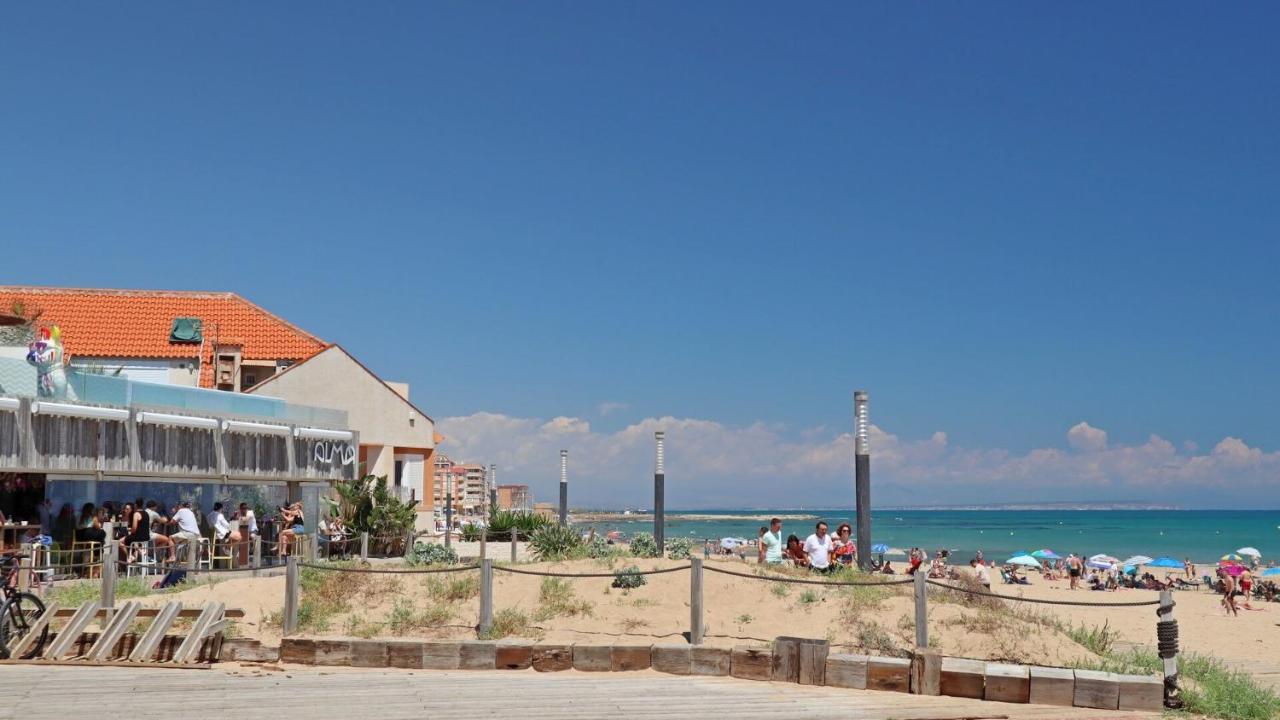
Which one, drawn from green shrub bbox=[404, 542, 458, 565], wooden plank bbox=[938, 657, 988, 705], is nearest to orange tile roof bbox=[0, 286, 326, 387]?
green shrub bbox=[404, 542, 458, 565]

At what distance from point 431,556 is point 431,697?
33.0 feet

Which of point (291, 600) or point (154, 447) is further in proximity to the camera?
point (154, 447)

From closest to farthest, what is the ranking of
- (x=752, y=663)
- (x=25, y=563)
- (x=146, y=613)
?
(x=752, y=663) < (x=146, y=613) < (x=25, y=563)

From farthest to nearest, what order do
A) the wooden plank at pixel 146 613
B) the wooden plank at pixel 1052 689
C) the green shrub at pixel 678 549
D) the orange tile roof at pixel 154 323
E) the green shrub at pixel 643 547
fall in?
1. the orange tile roof at pixel 154 323
2. the green shrub at pixel 678 549
3. the green shrub at pixel 643 547
4. the wooden plank at pixel 146 613
5. the wooden plank at pixel 1052 689

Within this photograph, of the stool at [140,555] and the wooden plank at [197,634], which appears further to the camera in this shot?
the stool at [140,555]

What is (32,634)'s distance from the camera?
12.5 m

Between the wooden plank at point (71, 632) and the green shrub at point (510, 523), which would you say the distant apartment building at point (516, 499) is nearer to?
the green shrub at point (510, 523)

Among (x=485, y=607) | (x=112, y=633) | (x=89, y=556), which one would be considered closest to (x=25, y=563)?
(x=89, y=556)

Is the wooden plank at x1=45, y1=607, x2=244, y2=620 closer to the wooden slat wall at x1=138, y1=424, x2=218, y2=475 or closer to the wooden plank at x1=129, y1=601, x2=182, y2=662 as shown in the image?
the wooden plank at x1=129, y1=601, x2=182, y2=662

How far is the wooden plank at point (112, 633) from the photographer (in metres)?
12.2

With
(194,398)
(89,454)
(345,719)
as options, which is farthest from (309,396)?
(345,719)

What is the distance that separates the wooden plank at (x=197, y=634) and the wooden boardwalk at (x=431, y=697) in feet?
1.11

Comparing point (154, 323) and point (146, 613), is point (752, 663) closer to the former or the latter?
point (146, 613)

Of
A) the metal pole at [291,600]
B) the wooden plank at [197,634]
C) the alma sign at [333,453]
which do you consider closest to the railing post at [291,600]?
the metal pole at [291,600]
